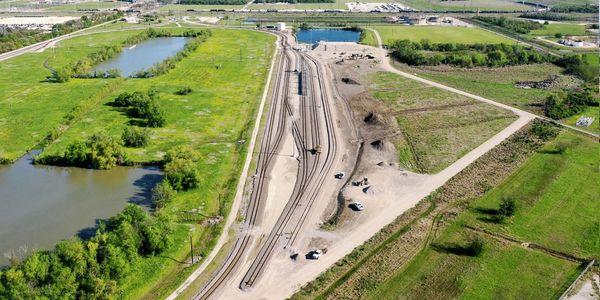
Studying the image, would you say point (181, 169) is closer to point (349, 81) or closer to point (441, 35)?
Answer: point (349, 81)

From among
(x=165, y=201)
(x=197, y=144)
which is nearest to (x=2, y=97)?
(x=197, y=144)

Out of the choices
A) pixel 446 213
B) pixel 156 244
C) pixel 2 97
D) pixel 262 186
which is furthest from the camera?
pixel 2 97

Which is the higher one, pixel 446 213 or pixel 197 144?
pixel 197 144

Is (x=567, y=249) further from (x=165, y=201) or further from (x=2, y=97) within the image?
(x=2, y=97)

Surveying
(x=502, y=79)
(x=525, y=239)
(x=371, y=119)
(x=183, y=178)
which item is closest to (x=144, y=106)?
(x=183, y=178)

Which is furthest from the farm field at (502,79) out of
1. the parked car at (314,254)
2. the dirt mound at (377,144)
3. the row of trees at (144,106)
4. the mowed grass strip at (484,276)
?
the row of trees at (144,106)
